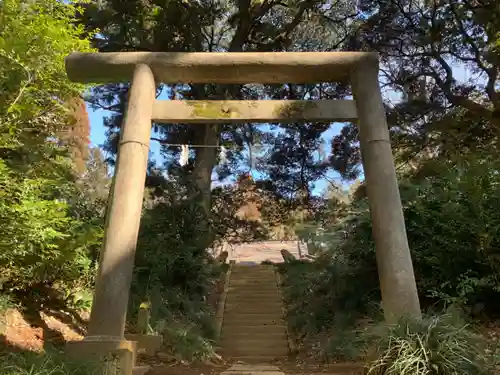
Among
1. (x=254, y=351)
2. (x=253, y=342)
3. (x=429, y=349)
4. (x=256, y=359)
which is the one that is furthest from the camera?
(x=253, y=342)

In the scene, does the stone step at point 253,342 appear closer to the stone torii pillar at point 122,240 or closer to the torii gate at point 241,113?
the stone torii pillar at point 122,240

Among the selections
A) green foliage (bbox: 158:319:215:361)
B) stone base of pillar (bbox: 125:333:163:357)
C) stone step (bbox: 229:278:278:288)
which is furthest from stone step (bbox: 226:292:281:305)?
stone base of pillar (bbox: 125:333:163:357)

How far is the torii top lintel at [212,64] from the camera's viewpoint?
18.1ft

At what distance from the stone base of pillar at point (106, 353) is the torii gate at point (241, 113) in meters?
0.36

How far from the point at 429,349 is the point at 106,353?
8.88ft

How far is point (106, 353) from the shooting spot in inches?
160

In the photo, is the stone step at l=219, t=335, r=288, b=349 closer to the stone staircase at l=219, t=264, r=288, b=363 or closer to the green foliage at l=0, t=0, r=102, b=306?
the stone staircase at l=219, t=264, r=288, b=363

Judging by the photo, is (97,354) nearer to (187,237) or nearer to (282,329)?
(282,329)

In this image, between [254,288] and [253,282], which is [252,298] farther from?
[253,282]

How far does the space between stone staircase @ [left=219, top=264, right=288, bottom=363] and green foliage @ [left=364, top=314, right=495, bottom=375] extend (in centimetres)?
432

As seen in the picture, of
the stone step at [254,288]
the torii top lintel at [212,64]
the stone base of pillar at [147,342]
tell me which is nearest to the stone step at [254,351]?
the stone base of pillar at [147,342]

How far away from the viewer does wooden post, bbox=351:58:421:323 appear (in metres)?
4.53

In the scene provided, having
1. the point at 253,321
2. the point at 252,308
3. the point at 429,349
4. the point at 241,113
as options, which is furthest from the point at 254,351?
the point at 429,349

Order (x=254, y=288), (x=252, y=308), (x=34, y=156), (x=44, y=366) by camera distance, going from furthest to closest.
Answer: (x=254, y=288) < (x=252, y=308) < (x=34, y=156) < (x=44, y=366)
